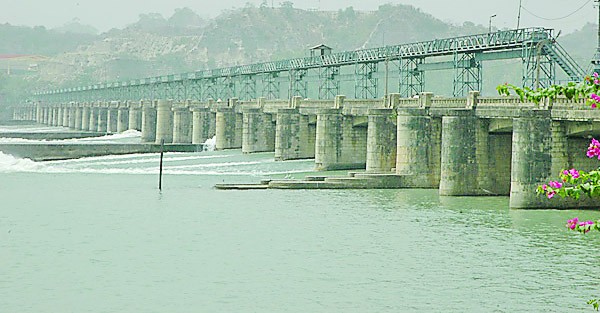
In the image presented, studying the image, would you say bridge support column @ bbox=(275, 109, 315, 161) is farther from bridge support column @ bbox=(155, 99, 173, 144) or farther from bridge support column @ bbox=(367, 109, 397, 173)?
bridge support column @ bbox=(155, 99, 173, 144)

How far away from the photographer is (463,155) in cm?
5606

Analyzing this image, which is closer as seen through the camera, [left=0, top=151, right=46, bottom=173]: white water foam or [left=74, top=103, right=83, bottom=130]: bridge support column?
[left=0, top=151, right=46, bottom=173]: white water foam

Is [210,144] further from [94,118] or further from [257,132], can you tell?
[94,118]

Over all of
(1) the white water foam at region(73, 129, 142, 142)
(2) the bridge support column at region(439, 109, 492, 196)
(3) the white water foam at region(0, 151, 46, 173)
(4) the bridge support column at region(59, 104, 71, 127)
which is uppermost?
(4) the bridge support column at region(59, 104, 71, 127)

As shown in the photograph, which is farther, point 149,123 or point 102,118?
point 102,118

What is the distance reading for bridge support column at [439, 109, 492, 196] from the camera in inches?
2206

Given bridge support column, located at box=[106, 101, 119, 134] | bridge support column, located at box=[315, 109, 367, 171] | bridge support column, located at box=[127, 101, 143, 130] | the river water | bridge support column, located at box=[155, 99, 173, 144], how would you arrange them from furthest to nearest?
1. bridge support column, located at box=[106, 101, 119, 134]
2. bridge support column, located at box=[127, 101, 143, 130]
3. bridge support column, located at box=[155, 99, 173, 144]
4. bridge support column, located at box=[315, 109, 367, 171]
5. the river water

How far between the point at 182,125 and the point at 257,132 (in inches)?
917

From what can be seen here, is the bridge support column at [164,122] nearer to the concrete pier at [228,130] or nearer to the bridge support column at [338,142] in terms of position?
the concrete pier at [228,130]

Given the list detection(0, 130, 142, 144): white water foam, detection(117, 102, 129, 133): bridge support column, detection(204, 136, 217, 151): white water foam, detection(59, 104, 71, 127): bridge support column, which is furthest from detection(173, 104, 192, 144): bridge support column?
detection(59, 104, 71, 127): bridge support column

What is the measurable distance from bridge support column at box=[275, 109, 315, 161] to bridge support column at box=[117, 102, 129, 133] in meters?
66.8

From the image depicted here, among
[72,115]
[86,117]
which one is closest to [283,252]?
[86,117]

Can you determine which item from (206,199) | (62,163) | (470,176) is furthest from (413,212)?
(62,163)

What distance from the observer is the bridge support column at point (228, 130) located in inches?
3898
